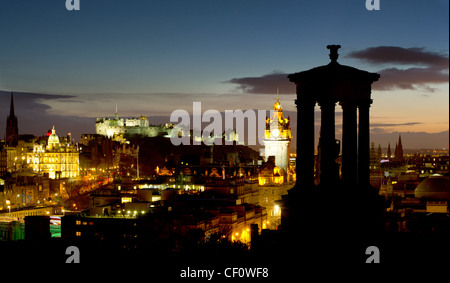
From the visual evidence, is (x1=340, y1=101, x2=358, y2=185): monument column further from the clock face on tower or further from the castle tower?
the castle tower

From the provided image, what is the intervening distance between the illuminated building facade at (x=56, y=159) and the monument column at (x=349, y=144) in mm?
113556

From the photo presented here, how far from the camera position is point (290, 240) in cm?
1747

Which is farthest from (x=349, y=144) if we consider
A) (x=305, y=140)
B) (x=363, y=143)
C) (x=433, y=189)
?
(x=433, y=189)

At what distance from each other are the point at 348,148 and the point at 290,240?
9.58 feet

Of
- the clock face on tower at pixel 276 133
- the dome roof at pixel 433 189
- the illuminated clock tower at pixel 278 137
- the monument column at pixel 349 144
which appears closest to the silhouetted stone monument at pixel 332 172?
the monument column at pixel 349 144

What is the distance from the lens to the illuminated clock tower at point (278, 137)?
3398 inches

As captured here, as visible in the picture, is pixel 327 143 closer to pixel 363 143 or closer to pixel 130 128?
pixel 363 143

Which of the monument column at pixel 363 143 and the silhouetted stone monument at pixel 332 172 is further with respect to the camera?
the monument column at pixel 363 143

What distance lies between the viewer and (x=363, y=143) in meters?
17.5

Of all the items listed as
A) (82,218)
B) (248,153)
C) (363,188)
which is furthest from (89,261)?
(248,153)

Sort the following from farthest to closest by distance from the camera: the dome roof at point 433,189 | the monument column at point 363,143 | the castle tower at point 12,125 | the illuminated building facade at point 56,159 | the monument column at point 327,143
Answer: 1. the castle tower at point 12,125
2. the illuminated building facade at point 56,159
3. the dome roof at point 433,189
4. the monument column at point 363,143
5. the monument column at point 327,143

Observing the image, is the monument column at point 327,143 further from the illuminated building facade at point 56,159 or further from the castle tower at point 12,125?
the castle tower at point 12,125

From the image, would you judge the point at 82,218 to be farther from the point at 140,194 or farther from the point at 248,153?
the point at 248,153

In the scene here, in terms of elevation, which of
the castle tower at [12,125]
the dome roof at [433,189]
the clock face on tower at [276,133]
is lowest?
the dome roof at [433,189]
